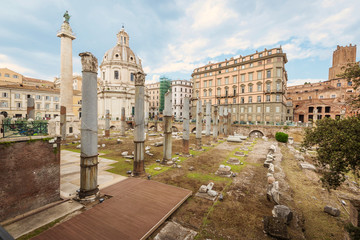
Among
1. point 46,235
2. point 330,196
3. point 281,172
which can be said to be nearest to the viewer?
point 46,235

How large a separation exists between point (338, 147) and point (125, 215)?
7491 mm

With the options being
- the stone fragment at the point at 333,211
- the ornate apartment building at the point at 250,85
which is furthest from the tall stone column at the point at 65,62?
the ornate apartment building at the point at 250,85

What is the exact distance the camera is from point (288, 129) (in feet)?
100

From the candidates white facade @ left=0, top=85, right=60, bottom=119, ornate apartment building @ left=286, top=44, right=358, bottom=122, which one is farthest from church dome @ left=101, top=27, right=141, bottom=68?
ornate apartment building @ left=286, top=44, right=358, bottom=122

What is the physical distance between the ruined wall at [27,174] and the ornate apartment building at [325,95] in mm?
44198

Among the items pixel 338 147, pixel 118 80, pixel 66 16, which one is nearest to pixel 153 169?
pixel 338 147

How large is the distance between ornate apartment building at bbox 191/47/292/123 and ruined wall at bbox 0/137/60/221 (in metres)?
42.4

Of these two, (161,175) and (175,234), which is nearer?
(175,234)

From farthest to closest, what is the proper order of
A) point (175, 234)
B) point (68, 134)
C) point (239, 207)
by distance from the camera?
1. point (68, 134)
2. point (239, 207)
3. point (175, 234)

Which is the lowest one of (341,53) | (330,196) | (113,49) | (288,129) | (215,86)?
(330,196)

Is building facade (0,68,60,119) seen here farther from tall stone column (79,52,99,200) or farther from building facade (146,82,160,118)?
building facade (146,82,160,118)

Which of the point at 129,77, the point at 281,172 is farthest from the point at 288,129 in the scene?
the point at 129,77

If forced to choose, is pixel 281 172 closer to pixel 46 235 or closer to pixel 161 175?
pixel 161 175

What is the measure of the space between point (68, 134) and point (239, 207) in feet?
102
